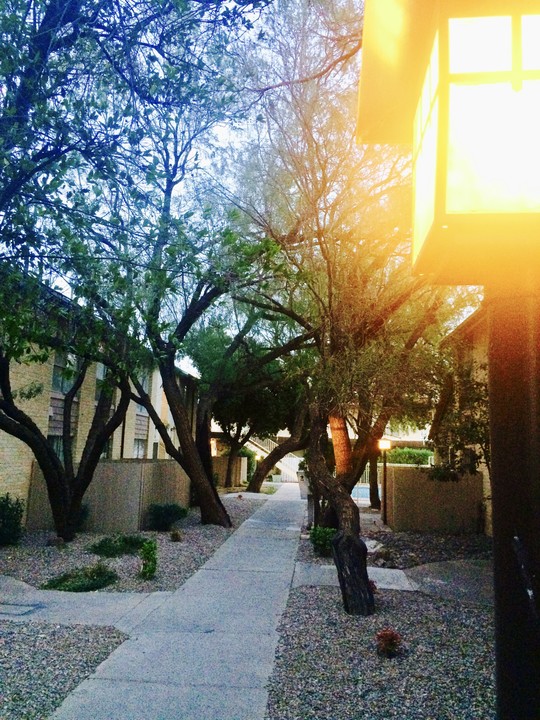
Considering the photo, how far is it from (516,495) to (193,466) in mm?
14563

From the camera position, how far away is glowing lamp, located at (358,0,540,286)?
6.88 ft

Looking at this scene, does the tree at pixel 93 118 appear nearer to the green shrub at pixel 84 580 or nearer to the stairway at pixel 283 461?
the green shrub at pixel 84 580

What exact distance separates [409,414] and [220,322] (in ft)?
24.4

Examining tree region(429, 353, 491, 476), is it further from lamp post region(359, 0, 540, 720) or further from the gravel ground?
lamp post region(359, 0, 540, 720)

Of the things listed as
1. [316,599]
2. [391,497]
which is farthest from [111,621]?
[391,497]

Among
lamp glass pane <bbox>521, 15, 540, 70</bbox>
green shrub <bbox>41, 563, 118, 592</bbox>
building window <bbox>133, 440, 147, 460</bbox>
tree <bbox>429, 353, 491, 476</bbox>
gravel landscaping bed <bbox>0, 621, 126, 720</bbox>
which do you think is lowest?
green shrub <bbox>41, 563, 118, 592</bbox>

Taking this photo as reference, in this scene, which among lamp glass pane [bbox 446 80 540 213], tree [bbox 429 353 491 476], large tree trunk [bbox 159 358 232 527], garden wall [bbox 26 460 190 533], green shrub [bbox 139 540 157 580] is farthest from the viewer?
large tree trunk [bbox 159 358 232 527]

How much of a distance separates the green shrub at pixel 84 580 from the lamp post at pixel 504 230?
763cm

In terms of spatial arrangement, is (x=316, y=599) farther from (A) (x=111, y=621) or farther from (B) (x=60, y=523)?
(B) (x=60, y=523)

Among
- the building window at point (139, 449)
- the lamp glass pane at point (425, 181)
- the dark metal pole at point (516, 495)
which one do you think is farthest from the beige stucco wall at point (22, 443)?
the dark metal pole at point (516, 495)

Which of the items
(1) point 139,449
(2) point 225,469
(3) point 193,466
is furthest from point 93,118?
(2) point 225,469

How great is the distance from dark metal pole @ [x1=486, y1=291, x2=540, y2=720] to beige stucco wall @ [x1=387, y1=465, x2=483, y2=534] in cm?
1304

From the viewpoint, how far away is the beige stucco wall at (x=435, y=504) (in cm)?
1505

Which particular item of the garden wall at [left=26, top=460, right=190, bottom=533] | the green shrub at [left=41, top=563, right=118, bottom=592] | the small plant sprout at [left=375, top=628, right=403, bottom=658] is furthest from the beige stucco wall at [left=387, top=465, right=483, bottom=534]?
the small plant sprout at [left=375, top=628, right=403, bottom=658]
